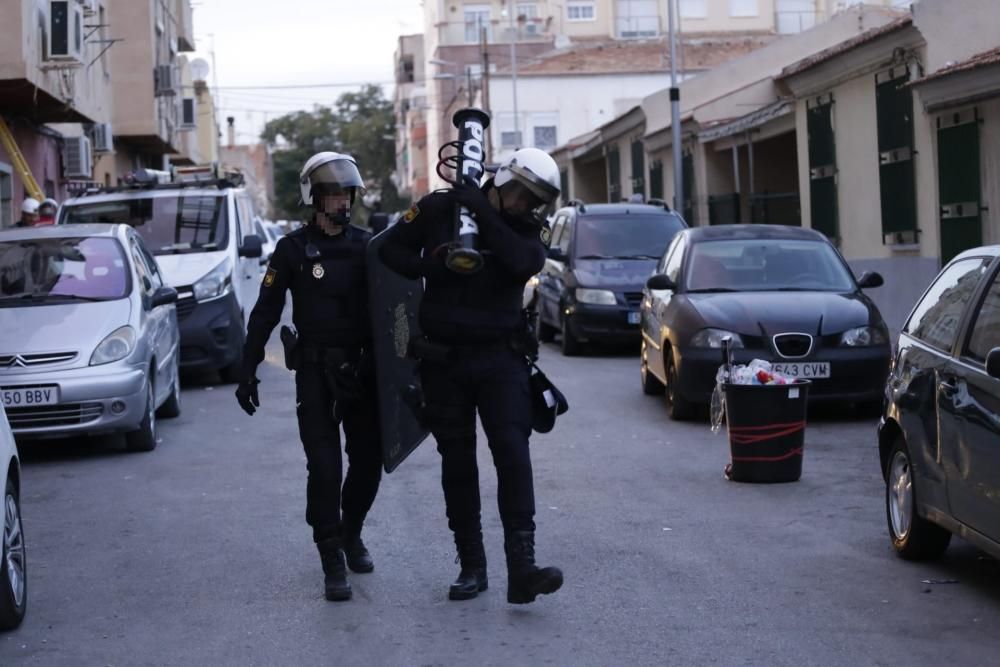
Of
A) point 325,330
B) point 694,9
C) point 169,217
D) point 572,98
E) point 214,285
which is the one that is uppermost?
point 694,9

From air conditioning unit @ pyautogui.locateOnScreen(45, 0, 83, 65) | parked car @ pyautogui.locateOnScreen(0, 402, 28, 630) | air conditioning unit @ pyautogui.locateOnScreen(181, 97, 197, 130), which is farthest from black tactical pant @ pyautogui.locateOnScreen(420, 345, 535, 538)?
air conditioning unit @ pyautogui.locateOnScreen(181, 97, 197, 130)

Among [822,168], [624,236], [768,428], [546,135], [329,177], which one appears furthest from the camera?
[546,135]

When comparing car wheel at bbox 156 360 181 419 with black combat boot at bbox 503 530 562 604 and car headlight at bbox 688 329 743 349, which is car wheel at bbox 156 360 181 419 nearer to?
car headlight at bbox 688 329 743 349

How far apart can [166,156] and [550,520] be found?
41.5m

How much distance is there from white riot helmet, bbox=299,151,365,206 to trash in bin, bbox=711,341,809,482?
3.65 m

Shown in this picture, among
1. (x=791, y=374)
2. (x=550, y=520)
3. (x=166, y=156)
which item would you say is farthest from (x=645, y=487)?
(x=166, y=156)

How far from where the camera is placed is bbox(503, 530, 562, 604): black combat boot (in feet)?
20.4

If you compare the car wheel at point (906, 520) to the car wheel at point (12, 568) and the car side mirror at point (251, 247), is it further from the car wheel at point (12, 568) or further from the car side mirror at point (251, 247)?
the car side mirror at point (251, 247)

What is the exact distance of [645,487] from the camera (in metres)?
9.80

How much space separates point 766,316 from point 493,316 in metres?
6.48

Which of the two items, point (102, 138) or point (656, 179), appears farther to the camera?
point (656, 179)

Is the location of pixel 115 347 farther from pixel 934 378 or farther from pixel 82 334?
pixel 934 378

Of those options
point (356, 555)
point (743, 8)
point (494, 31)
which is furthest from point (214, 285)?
point (494, 31)

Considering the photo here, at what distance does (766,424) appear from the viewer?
32.1 feet
